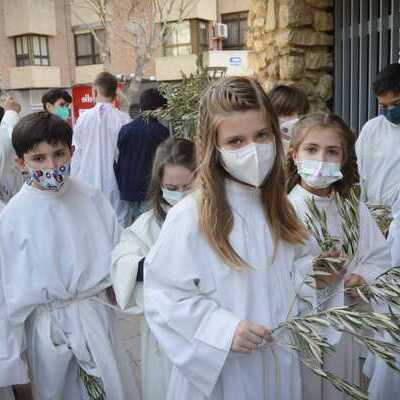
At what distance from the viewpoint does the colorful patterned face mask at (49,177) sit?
238 centimetres

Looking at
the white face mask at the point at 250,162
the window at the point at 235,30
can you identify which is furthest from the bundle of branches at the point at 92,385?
the window at the point at 235,30

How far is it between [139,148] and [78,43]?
2223 cm

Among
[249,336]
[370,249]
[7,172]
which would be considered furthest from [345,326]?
[7,172]

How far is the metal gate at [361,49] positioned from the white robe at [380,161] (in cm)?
125

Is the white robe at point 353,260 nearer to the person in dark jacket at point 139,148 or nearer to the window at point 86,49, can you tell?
the person in dark jacket at point 139,148

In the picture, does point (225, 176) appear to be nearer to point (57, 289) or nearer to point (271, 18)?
point (57, 289)

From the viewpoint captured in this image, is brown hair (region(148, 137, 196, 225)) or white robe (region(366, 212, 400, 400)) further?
white robe (region(366, 212, 400, 400))

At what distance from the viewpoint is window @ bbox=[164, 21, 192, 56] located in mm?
23906

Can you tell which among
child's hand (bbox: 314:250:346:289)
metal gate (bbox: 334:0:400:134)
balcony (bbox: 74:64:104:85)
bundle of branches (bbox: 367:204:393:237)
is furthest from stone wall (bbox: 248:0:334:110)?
balcony (bbox: 74:64:104:85)

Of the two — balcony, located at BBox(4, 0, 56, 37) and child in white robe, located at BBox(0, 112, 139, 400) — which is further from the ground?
balcony, located at BBox(4, 0, 56, 37)

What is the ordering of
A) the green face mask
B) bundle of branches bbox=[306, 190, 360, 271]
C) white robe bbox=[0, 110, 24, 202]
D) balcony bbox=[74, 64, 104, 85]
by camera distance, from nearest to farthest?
bundle of branches bbox=[306, 190, 360, 271] → white robe bbox=[0, 110, 24, 202] → the green face mask → balcony bbox=[74, 64, 104, 85]

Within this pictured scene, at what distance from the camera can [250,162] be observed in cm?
174

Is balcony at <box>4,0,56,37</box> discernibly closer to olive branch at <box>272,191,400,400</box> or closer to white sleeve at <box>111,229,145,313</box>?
white sleeve at <box>111,229,145,313</box>

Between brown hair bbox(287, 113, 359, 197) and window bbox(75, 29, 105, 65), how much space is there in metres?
24.3
